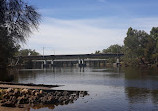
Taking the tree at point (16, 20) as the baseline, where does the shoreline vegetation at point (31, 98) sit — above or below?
below

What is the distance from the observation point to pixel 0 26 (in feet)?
77.0

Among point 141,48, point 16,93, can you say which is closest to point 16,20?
point 16,93

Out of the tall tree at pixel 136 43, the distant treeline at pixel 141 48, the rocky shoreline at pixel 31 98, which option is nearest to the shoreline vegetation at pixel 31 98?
the rocky shoreline at pixel 31 98

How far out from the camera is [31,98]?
95.1 ft

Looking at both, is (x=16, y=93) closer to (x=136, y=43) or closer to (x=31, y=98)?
(x=31, y=98)

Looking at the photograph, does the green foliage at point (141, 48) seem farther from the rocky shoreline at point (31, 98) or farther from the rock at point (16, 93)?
the rock at point (16, 93)

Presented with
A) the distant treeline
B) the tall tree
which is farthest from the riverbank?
the tall tree

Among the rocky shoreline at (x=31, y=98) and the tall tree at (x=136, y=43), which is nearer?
the rocky shoreline at (x=31, y=98)

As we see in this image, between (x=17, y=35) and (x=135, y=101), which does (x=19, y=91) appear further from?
(x=135, y=101)

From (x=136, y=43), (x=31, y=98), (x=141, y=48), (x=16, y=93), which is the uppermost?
(x=136, y=43)

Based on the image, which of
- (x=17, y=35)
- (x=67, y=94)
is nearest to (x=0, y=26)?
(x=17, y=35)

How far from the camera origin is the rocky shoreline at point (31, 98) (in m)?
27.3

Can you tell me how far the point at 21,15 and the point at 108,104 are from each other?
13373 mm

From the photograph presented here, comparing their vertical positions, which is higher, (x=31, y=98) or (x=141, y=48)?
(x=141, y=48)
